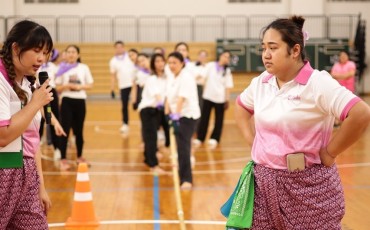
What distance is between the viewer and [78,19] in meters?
26.2

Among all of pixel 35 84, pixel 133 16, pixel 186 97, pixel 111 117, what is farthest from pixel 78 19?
pixel 35 84

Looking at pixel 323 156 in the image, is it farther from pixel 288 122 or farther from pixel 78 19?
pixel 78 19

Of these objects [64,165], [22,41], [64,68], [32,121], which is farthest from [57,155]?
[22,41]

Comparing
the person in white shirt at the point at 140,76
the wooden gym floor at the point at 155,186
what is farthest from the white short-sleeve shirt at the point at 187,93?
the person in white shirt at the point at 140,76

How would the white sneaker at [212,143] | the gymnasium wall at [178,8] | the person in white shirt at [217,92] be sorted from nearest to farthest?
the white sneaker at [212,143]
the person in white shirt at [217,92]
the gymnasium wall at [178,8]

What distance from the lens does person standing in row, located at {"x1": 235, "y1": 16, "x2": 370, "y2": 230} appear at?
4.00 m

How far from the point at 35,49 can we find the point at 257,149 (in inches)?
56.3

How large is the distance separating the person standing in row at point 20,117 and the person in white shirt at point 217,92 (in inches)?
420

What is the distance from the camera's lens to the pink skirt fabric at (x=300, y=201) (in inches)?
159

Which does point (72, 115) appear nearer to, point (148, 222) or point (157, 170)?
point (157, 170)

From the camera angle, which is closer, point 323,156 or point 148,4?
point 323,156

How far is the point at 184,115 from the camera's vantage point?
1004 centimetres

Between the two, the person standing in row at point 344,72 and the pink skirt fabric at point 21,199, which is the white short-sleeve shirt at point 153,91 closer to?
the person standing in row at point 344,72

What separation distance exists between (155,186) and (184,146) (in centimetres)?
75
